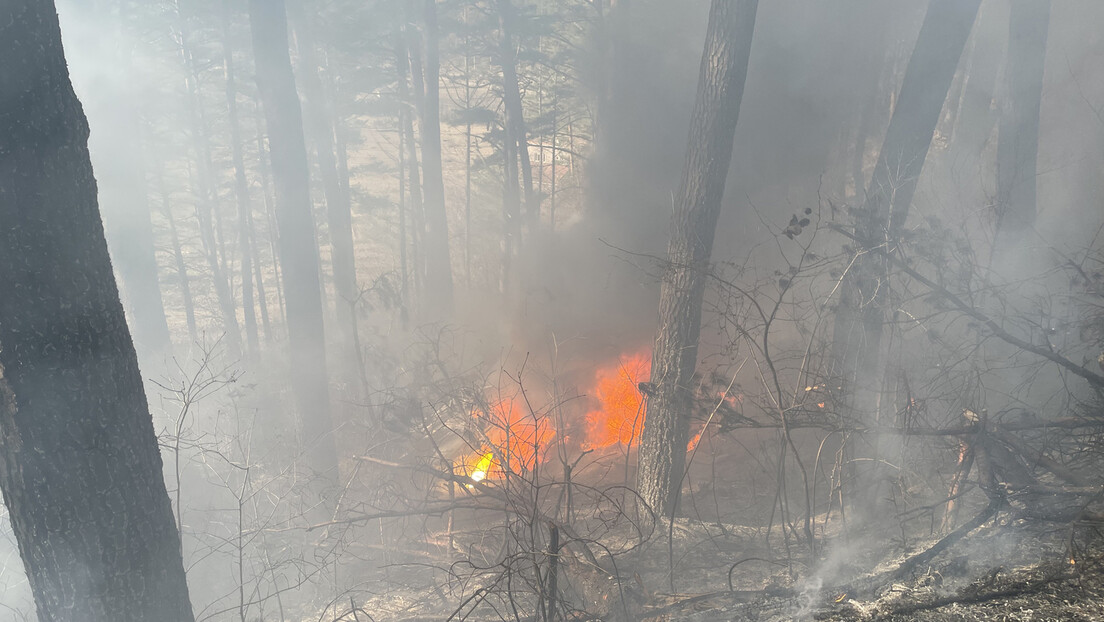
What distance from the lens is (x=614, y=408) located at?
481 inches

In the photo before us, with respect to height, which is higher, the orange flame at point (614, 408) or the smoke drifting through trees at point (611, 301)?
the smoke drifting through trees at point (611, 301)

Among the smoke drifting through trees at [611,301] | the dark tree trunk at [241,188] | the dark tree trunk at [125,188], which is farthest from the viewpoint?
the dark tree trunk at [241,188]

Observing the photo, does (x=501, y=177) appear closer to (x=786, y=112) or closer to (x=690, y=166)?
(x=786, y=112)

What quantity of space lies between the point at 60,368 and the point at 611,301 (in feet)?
47.5

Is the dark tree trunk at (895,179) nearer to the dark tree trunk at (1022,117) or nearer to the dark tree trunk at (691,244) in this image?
the dark tree trunk at (691,244)

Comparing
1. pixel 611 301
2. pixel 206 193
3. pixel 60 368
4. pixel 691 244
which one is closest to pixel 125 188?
pixel 206 193

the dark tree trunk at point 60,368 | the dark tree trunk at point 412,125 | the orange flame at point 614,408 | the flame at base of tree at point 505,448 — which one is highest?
the dark tree trunk at point 412,125

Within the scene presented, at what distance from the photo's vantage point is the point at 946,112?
15633 millimetres

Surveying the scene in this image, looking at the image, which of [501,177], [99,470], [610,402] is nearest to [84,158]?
[99,470]

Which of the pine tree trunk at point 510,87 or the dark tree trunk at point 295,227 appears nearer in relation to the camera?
the dark tree trunk at point 295,227

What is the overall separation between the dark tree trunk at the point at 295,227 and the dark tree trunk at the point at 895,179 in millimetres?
Answer: 6824

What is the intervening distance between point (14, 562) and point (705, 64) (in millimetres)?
10818

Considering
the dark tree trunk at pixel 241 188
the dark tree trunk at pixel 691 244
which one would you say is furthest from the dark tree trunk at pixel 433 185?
the dark tree trunk at pixel 691 244

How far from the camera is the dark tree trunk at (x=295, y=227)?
8898mm
